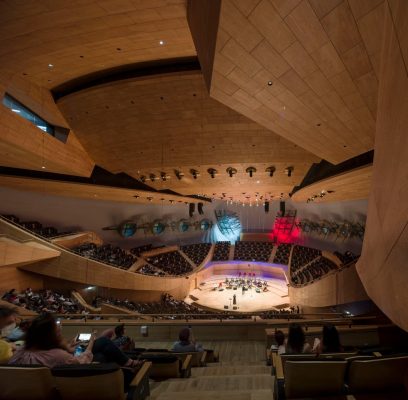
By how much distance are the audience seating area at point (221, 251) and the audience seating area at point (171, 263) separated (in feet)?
11.5

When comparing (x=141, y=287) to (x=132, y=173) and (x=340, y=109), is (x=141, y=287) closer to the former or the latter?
(x=132, y=173)

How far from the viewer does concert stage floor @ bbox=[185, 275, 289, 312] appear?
20250 millimetres

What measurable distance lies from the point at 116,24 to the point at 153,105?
368cm

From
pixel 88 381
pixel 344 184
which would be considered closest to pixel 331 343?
pixel 88 381

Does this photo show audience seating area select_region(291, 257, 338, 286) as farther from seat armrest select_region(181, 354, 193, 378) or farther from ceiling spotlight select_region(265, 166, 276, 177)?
seat armrest select_region(181, 354, 193, 378)

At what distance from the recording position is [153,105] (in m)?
10.2

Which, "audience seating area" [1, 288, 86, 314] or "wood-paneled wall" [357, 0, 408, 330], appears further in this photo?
"audience seating area" [1, 288, 86, 314]

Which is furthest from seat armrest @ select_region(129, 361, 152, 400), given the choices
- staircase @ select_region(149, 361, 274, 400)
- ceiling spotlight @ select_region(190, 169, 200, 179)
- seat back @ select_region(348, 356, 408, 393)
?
ceiling spotlight @ select_region(190, 169, 200, 179)

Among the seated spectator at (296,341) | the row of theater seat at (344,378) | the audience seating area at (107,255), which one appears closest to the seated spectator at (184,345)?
the seated spectator at (296,341)

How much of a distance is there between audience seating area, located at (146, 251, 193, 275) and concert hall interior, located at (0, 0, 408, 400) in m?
1.40

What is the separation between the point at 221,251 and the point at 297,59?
84.5ft

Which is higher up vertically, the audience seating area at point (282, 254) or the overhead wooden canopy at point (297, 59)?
the overhead wooden canopy at point (297, 59)

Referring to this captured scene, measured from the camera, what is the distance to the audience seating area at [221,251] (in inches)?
1158

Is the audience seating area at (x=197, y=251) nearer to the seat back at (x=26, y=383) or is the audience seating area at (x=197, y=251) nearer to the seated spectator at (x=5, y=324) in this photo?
the seated spectator at (x=5, y=324)
